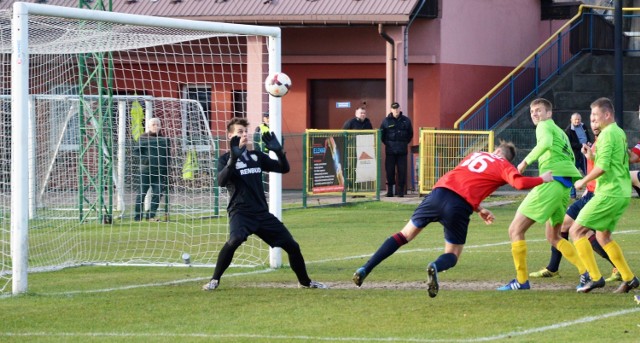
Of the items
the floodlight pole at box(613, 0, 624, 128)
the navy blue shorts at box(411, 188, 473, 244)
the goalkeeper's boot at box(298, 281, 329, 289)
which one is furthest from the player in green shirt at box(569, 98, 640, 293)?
the floodlight pole at box(613, 0, 624, 128)

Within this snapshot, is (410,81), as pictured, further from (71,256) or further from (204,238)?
(71,256)

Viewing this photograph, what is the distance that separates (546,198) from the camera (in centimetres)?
1197

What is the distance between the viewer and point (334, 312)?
10.5m

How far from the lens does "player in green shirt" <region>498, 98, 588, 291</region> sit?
39.1 feet

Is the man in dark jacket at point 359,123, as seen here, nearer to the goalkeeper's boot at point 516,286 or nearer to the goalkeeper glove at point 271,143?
the goalkeeper glove at point 271,143

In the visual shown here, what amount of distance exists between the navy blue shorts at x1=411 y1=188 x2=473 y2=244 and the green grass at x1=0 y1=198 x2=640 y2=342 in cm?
64

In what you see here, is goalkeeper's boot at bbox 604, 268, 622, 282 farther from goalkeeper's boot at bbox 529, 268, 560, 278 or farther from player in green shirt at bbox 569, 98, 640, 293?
player in green shirt at bbox 569, 98, 640, 293

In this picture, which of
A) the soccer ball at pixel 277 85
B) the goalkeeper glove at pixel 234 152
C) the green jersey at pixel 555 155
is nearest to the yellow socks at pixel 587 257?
the green jersey at pixel 555 155

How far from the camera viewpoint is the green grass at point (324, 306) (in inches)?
369

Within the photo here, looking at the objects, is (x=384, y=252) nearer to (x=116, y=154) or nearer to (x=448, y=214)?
(x=448, y=214)

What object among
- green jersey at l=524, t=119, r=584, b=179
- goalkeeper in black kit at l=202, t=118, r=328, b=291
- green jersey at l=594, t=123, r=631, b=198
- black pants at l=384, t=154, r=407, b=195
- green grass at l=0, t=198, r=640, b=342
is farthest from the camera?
black pants at l=384, t=154, r=407, b=195

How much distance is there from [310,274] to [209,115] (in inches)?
439

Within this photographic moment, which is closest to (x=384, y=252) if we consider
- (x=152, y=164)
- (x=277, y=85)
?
(x=277, y=85)

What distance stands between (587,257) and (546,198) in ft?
2.35
